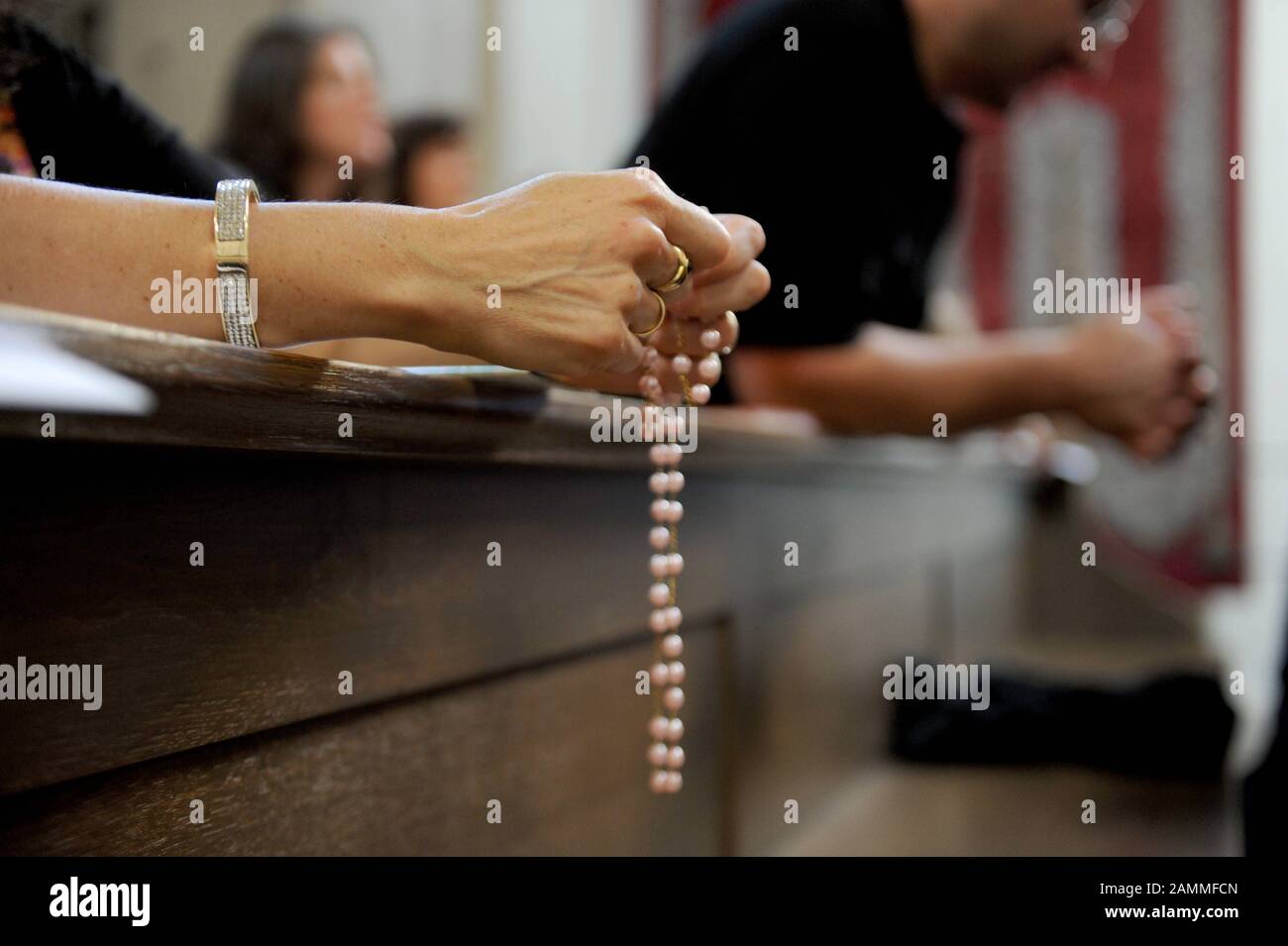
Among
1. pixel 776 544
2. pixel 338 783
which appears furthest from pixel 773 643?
pixel 338 783

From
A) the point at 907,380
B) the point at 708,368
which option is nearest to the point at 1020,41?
the point at 907,380

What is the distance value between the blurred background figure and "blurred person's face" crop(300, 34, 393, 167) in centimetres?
53

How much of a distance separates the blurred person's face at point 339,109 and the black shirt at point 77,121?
1.17m

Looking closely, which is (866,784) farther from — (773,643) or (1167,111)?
(1167,111)

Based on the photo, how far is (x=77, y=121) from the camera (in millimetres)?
668

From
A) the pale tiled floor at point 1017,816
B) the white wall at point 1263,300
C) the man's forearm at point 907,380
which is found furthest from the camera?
the white wall at point 1263,300

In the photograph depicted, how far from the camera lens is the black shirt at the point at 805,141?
3.62ft

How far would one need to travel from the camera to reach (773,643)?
1012mm

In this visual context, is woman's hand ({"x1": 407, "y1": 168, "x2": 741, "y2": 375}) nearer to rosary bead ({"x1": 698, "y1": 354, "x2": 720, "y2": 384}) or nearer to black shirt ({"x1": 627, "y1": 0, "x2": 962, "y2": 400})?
rosary bead ({"x1": 698, "y1": 354, "x2": 720, "y2": 384})

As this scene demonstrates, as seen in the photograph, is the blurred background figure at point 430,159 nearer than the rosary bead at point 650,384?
No

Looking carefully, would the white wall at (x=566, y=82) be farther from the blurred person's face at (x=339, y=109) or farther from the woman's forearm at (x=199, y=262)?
the woman's forearm at (x=199, y=262)

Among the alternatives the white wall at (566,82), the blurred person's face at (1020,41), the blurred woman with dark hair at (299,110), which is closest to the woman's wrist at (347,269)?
the blurred person's face at (1020,41)

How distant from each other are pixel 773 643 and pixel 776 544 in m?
0.09

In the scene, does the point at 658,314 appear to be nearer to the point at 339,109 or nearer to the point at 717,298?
the point at 717,298
